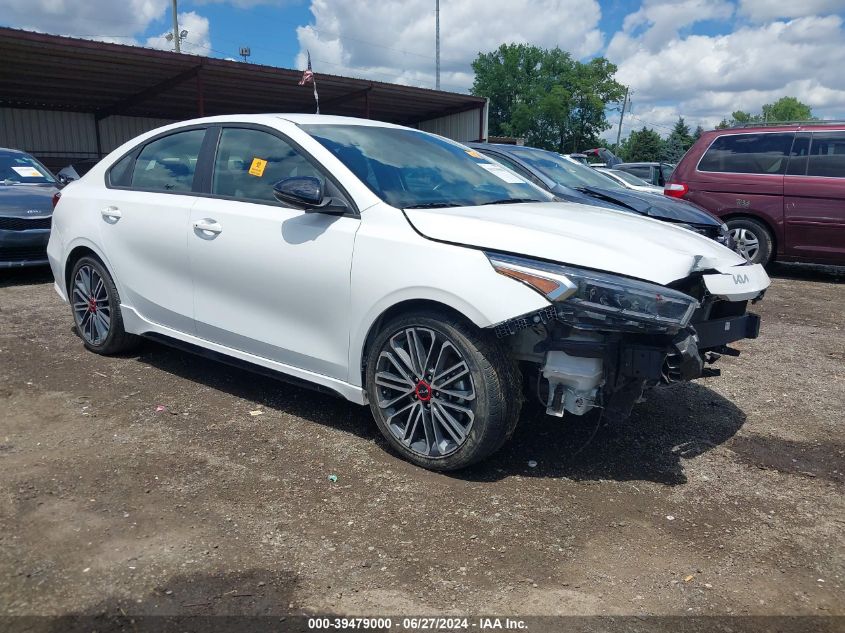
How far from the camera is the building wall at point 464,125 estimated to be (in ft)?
78.3

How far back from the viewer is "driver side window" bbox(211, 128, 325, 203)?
12.3 feet

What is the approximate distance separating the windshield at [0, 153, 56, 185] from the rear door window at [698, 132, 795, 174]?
862cm

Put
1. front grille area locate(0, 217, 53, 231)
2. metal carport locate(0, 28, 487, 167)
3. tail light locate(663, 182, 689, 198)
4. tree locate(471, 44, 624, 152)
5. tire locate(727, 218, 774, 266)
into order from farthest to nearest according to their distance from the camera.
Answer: tree locate(471, 44, 624, 152), metal carport locate(0, 28, 487, 167), tail light locate(663, 182, 689, 198), tire locate(727, 218, 774, 266), front grille area locate(0, 217, 53, 231)

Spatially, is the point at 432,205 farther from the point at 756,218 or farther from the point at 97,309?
the point at 756,218

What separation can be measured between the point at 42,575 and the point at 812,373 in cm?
492

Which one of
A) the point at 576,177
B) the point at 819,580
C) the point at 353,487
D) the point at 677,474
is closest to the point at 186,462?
the point at 353,487

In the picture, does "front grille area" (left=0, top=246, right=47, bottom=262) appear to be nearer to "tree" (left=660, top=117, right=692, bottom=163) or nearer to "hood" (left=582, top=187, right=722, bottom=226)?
"hood" (left=582, top=187, right=722, bottom=226)

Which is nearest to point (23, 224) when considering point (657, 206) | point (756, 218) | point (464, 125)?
point (657, 206)

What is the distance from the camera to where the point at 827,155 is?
8.66 meters

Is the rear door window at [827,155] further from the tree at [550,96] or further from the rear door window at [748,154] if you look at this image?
the tree at [550,96]

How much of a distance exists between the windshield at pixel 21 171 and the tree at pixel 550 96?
6887 cm

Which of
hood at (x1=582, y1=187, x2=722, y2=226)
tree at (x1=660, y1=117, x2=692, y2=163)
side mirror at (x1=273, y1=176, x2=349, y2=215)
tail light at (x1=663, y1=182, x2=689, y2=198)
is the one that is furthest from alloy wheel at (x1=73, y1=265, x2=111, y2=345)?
tree at (x1=660, y1=117, x2=692, y2=163)

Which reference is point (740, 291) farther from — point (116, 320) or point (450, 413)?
point (116, 320)

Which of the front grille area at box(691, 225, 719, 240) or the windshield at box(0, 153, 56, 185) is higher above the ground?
the windshield at box(0, 153, 56, 185)
